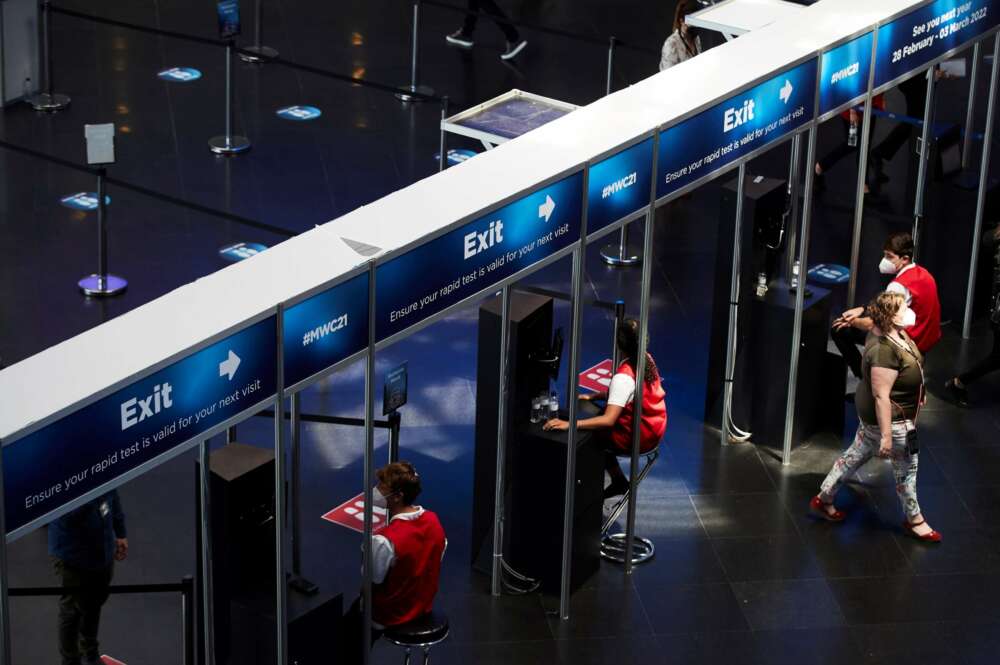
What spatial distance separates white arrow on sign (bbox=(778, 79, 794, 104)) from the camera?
386 inches

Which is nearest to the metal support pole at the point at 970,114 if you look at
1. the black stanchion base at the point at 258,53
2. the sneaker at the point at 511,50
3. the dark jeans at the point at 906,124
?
the dark jeans at the point at 906,124

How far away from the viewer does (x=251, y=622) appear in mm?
7504

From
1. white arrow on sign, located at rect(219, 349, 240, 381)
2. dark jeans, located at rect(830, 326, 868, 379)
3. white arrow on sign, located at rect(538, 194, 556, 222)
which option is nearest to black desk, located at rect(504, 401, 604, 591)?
white arrow on sign, located at rect(538, 194, 556, 222)

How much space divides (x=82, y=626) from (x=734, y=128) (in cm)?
419

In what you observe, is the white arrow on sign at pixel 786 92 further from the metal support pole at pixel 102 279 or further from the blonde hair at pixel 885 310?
the metal support pole at pixel 102 279

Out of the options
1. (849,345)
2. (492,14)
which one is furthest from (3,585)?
(492,14)

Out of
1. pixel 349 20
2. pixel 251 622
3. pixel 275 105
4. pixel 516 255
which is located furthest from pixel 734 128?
pixel 349 20

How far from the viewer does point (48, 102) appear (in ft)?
51.3

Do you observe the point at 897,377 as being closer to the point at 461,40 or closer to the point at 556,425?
the point at 556,425

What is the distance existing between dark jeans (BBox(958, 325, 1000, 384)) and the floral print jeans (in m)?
1.63

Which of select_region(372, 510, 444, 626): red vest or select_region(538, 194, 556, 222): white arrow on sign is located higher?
select_region(538, 194, 556, 222): white arrow on sign

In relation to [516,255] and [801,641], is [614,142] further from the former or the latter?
[801,641]

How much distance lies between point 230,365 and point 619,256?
23.4 feet

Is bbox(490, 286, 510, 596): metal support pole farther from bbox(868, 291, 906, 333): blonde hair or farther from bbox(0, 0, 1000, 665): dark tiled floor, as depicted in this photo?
bbox(868, 291, 906, 333): blonde hair
